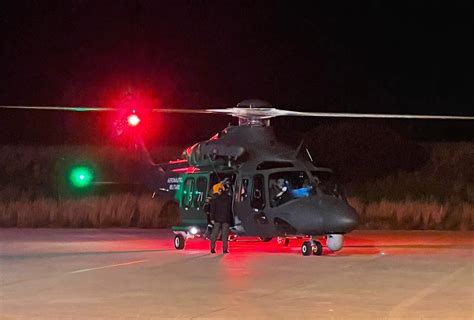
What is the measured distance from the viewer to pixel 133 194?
42031 millimetres

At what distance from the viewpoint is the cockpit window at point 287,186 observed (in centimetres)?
2056

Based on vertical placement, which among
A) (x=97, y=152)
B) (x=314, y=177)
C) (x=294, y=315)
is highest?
(x=97, y=152)

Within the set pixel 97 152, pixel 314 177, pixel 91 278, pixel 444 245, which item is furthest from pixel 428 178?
pixel 91 278

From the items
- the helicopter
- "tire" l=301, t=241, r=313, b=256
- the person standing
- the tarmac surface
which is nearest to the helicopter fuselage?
the helicopter

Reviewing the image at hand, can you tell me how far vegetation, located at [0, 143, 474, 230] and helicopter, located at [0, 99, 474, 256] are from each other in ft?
14.3

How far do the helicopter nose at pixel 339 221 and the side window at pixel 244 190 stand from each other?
90.1 inches

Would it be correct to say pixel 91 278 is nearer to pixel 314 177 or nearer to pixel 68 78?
pixel 314 177

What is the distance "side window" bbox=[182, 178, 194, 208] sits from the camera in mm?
23047

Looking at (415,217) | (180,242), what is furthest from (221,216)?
(415,217)

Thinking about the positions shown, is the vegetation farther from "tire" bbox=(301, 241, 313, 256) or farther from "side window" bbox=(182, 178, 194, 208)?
"tire" bbox=(301, 241, 313, 256)

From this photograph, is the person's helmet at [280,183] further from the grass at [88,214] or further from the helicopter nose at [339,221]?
the grass at [88,214]

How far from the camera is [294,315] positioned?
39.2 ft

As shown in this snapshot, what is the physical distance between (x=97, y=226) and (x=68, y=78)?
40.3m

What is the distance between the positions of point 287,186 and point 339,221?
5.23 ft
